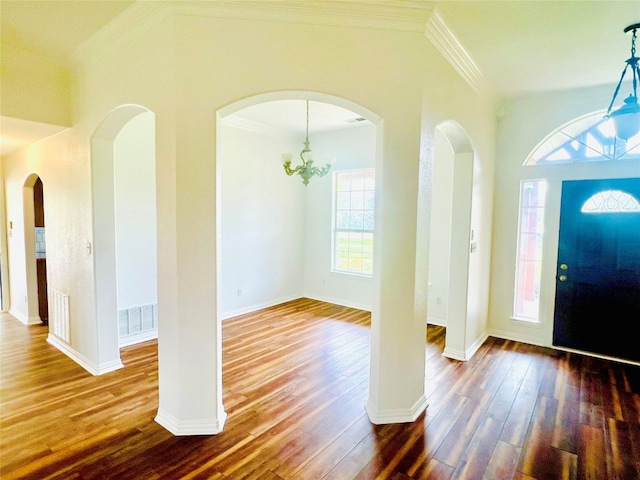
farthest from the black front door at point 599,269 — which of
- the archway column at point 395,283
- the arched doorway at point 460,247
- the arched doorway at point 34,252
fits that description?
the arched doorway at point 34,252

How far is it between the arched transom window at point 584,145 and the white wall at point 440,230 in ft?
3.33

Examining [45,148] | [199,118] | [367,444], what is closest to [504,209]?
[367,444]

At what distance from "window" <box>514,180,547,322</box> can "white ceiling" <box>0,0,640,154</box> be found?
1282mm

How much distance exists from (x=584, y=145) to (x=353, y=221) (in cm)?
332

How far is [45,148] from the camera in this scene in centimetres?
381

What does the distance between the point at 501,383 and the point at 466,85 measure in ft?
9.65

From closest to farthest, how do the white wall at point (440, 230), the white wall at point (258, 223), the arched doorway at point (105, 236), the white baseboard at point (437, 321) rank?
the arched doorway at point (105, 236) < the white wall at point (440, 230) < the white baseboard at point (437, 321) < the white wall at point (258, 223)

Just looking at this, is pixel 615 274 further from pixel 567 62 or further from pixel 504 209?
pixel 567 62

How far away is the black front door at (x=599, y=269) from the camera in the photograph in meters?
3.55

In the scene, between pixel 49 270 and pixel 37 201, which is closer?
pixel 49 270

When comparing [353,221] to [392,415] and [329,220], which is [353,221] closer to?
[329,220]

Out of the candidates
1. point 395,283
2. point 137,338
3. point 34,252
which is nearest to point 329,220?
point 137,338

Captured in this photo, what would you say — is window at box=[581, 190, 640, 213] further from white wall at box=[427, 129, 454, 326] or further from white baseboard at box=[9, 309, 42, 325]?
white baseboard at box=[9, 309, 42, 325]

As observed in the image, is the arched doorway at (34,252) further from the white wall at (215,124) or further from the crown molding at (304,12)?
the crown molding at (304,12)
